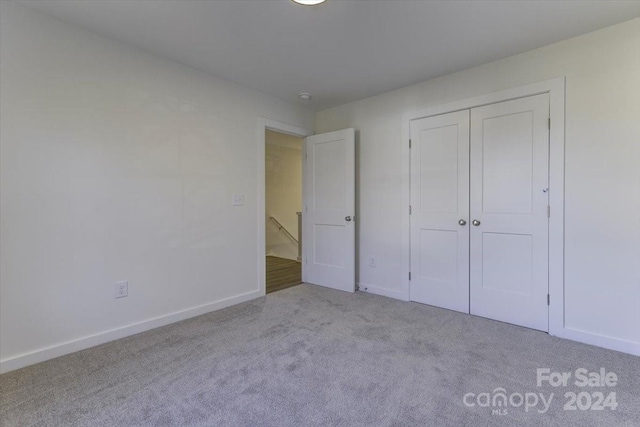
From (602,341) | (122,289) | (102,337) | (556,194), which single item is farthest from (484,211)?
(102,337)

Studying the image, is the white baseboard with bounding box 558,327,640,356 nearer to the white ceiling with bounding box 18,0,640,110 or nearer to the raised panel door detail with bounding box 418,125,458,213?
the raised panel door detail with bounding box 418,125,458,213

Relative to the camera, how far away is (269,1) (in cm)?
193

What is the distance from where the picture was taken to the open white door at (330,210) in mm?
3701

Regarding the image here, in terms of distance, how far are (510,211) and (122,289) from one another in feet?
11.0

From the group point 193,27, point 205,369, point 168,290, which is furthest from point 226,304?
point 193,27

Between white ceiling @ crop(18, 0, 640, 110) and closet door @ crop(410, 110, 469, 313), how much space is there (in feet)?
2.02

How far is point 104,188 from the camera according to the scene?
7.71ft

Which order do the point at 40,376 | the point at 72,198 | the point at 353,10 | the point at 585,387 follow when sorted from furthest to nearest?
the point at 72,198, the point at 353,10, the point at 40,376, the point at 585,387

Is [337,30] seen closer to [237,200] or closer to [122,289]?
[237,200]

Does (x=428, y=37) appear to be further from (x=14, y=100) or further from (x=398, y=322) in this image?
(x=14, y=100)

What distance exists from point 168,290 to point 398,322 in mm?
2107

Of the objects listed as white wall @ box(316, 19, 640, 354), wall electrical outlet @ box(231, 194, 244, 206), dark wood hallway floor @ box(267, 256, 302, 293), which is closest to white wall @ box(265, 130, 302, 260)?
dark wood hallway floor @ box(267, 256, 302, 293)

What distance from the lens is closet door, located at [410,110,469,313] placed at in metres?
2.97

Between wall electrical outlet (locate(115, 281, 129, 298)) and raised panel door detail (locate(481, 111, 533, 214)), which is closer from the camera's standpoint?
wall electrical outlet (locate(115, 281, 129, 298))
